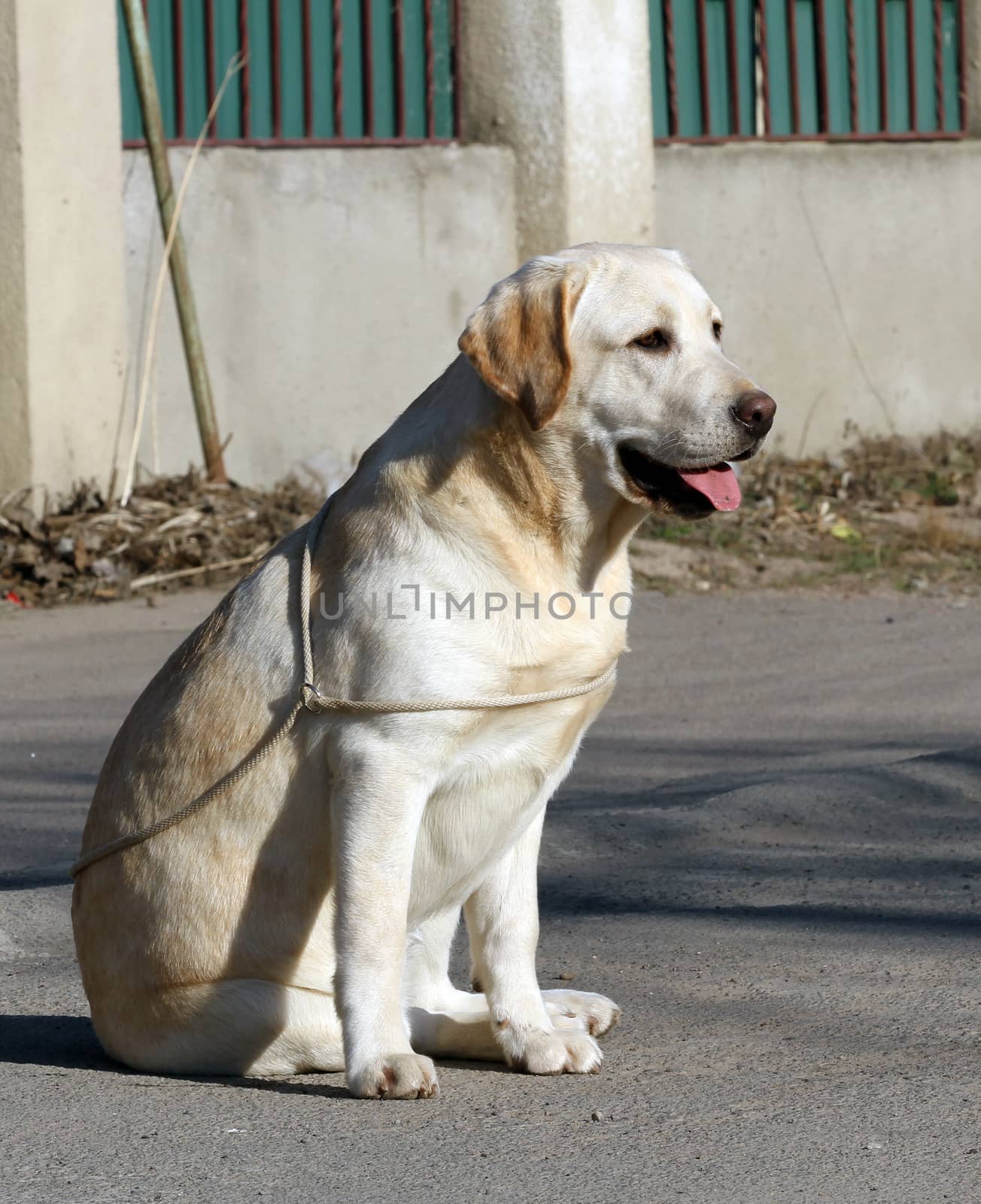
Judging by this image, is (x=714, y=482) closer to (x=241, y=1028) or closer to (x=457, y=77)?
(x=241, y=1028)

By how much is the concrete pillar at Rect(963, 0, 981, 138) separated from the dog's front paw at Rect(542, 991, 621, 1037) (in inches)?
393

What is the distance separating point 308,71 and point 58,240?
2119 mm

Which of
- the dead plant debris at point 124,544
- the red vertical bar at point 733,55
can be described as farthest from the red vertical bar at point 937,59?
the dead plant debris at point 124,544

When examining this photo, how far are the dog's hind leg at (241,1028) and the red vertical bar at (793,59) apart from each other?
9.52 meters

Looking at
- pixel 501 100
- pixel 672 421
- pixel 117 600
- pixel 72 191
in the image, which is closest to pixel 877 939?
pixel 672 421

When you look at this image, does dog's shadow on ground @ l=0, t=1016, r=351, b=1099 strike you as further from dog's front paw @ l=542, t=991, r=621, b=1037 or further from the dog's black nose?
the dog's black nose

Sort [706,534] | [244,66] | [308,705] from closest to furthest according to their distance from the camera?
[308,705]
[706,534]
[244,66]

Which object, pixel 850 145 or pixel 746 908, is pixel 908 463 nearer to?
pixel 850 145

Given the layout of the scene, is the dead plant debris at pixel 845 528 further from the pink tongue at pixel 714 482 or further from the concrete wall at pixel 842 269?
the pink tongue at pixel 714 482

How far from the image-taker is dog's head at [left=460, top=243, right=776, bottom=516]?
305 centimetres

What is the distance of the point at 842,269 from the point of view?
37.6ft

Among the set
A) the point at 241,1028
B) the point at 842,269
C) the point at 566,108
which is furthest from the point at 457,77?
the point at 241,1028

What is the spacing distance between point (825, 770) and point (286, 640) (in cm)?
286

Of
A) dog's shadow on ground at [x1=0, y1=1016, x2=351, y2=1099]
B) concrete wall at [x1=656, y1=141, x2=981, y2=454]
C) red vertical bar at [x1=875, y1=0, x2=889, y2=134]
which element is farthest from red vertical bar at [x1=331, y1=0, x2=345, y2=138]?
dog's shadow on ground at [x1=0, y1=1016, x2=351, y2=1099]
